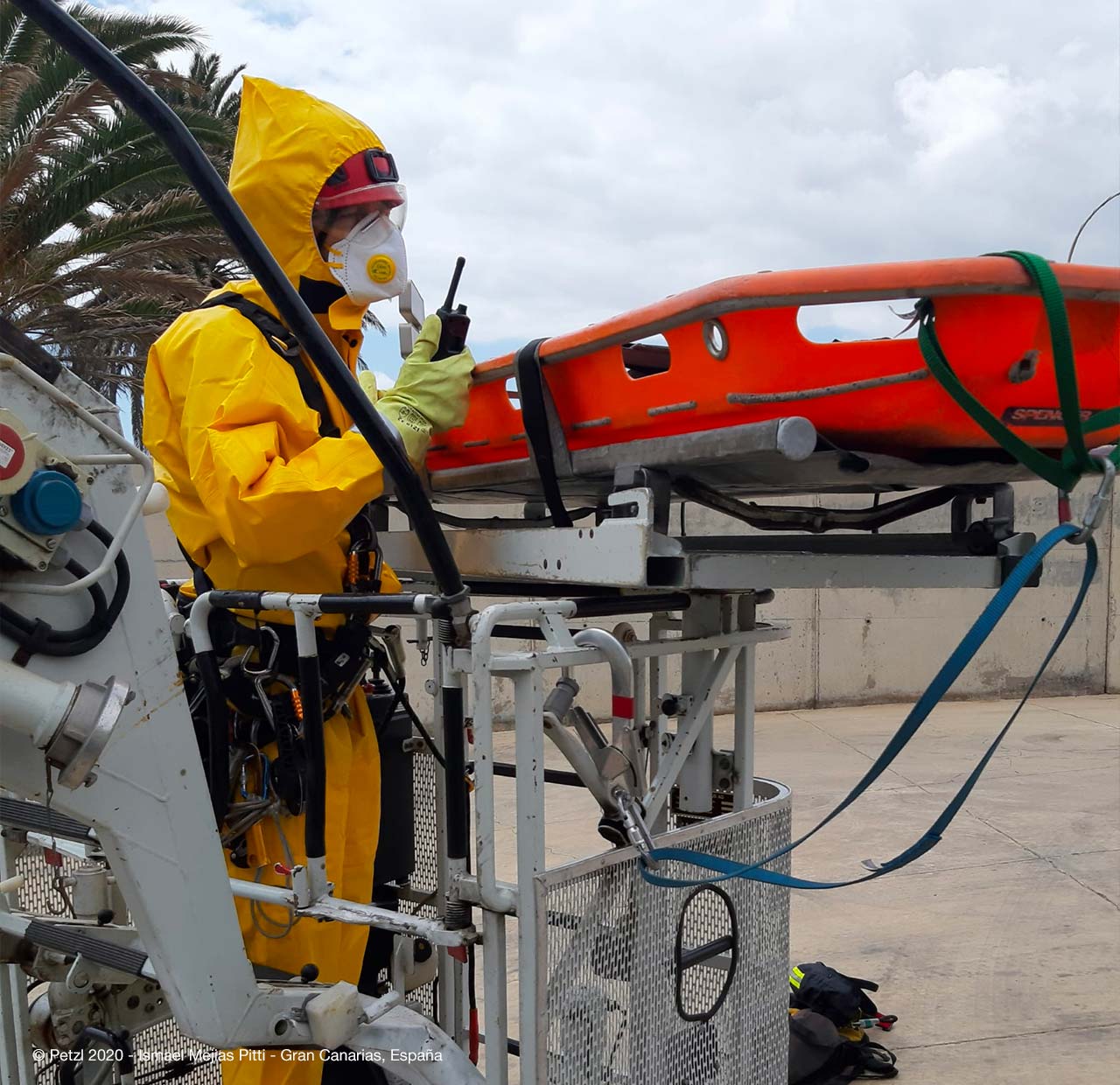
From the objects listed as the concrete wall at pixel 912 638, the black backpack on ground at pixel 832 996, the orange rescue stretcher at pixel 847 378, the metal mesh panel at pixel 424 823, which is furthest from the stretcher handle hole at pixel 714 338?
the concrete wall at pixel 912 638

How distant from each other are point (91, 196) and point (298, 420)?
7.11m

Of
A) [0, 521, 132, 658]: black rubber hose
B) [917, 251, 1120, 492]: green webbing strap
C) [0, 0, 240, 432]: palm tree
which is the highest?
[0, 0, 240, 432]: palm tree

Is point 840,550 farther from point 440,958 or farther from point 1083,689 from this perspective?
point 1083,689

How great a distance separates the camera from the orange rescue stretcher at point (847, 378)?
5.49ft

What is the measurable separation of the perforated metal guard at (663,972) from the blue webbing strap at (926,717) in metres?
0.04

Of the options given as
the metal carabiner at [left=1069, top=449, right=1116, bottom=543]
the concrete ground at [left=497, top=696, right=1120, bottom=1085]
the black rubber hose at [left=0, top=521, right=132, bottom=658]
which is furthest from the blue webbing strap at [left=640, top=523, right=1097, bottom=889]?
the concrete ground at [left=497, top=696, right=1120, bottom=1085]

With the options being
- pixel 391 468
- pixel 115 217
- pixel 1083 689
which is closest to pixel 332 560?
pixel 391 468

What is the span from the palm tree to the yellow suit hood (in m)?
6.06

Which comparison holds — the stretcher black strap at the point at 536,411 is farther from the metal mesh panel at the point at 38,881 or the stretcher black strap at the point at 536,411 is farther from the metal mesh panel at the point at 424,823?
the metal mesh panel at the point at 38,881

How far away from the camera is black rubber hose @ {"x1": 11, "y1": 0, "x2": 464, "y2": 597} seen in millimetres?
1188

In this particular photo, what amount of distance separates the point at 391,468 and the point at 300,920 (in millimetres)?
1011

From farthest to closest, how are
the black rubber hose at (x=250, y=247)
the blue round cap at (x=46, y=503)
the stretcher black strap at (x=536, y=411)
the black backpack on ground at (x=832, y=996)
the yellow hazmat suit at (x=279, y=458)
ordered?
the black backpack on ground at (x=832, y=996)
the stretcher black strap at (x=536, y=411)
the yellow hazmat suit at (x=279, y=458)
the blue round cap at (x=46, y=503)
the black rubber hose at (x=250, y=247)

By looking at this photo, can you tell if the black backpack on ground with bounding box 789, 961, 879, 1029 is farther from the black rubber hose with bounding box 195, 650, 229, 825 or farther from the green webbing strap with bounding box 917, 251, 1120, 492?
the green webbing strap with bounding box 917, 251, 1120, 492

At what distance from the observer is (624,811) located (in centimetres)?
190
